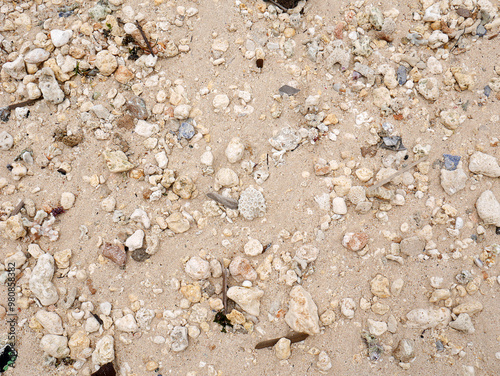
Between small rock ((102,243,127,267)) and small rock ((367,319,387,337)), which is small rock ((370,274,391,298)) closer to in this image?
small rock ((367,319,387,337))

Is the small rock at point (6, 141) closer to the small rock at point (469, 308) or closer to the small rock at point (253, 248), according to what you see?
the small rock at point (253, 248)

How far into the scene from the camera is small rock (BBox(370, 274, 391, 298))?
97.0 inches

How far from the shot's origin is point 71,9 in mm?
2939

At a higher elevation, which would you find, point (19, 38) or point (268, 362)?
point (19, 38)

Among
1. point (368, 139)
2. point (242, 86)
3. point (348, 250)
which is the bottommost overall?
point (348, 250)

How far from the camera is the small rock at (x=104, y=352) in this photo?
238 cm

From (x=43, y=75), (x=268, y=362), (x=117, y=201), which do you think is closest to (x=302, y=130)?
(x=117, y=201)

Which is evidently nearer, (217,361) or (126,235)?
(217,361)

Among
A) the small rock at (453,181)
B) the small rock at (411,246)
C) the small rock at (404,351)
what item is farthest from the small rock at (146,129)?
the small rock at (404,351)

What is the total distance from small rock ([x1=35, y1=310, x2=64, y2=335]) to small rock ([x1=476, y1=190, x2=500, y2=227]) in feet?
10.4

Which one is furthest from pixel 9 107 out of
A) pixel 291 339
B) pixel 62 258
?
pixel 291 339

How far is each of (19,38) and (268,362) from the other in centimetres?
327

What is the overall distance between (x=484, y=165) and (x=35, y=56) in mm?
3613

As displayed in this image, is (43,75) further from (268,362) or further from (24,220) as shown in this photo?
(268,362)
